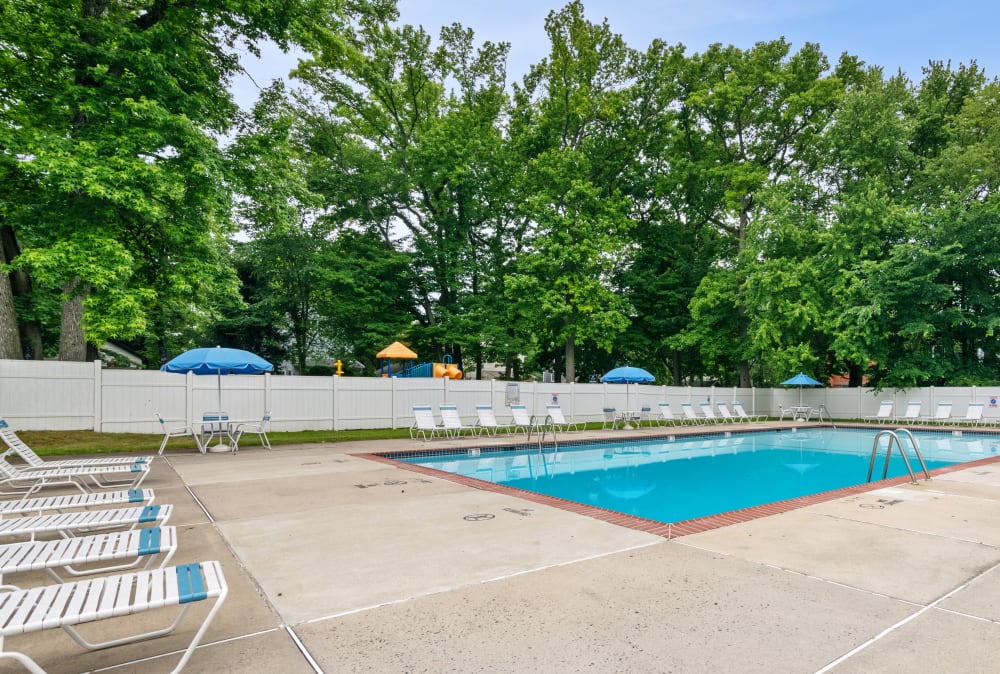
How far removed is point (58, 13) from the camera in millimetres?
11617

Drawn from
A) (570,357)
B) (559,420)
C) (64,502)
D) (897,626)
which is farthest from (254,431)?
(570,357)

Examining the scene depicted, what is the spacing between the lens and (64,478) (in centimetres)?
759

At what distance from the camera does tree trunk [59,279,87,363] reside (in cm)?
1306

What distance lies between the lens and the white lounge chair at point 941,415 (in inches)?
805

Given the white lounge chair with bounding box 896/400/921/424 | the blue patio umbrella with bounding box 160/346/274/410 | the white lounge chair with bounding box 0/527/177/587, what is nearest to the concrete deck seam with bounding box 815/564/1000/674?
the white lounge chair with bounding box 0/527/177/587

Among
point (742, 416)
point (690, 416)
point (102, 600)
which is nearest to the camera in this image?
point (102, 600)

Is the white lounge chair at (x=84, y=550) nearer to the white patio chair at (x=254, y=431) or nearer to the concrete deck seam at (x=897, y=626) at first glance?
the concrete deck seam at (x=897, y=626)

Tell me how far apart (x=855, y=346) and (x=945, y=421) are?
416 centimetres

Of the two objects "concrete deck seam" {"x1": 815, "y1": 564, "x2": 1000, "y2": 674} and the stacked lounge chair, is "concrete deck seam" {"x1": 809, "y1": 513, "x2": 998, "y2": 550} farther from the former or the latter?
the stacked lounge chair

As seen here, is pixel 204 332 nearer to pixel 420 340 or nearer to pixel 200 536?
pixel 420 340

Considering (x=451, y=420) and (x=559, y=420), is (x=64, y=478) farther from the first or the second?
(x=559, y=420)

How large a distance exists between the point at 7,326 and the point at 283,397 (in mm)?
6247

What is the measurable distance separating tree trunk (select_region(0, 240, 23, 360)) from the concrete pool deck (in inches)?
393

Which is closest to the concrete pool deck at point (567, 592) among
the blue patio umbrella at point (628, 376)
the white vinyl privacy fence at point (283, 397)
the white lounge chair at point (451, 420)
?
the white lounge chair at point (451, 420)
